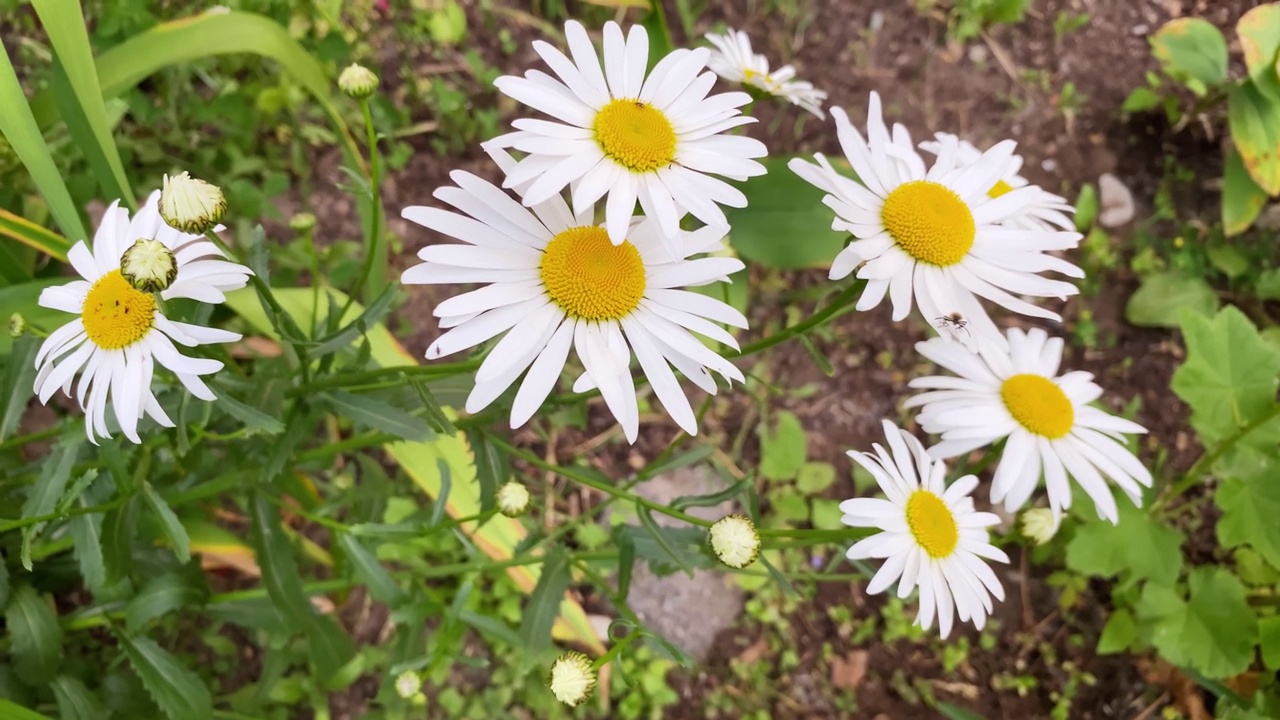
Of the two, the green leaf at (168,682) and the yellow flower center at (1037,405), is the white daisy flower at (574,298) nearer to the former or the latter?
the yellow flower center at (1037,405)

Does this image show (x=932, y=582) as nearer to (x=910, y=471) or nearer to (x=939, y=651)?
(x=910, y=471)

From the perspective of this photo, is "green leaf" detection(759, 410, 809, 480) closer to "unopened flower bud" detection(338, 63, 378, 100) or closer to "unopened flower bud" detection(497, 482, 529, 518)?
"unopened flower bud" detection(497, 482, 529, 518)

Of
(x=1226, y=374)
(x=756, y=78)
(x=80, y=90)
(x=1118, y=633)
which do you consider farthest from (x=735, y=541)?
(x=1118, y=633)

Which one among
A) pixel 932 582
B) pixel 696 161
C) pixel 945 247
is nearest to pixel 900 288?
pixel 945 247

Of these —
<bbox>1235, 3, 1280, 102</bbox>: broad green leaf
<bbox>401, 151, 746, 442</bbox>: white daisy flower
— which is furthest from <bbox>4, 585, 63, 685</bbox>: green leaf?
<bbox>1235, 3, 1280, 102</bbox>: broad green leaf

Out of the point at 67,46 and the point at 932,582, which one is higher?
the point at 67,46

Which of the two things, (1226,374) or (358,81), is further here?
(1226,374)

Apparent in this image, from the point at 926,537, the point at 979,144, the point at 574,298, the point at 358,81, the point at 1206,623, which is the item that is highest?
the point at 358,81

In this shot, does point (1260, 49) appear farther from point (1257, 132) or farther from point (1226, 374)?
point (1226, 374)
